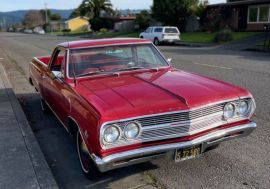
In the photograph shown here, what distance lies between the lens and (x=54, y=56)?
6.12m

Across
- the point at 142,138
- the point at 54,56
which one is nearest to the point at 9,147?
the point at 54,56

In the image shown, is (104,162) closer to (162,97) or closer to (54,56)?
(162,97)

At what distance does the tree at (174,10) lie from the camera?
37.7 m

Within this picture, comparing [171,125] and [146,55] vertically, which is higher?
[146,55]

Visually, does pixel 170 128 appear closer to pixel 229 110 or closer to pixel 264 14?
pixel 229 110

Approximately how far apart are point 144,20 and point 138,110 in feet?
145

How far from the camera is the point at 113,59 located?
17.4 ft

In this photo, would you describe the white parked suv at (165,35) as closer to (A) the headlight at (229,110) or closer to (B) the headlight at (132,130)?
(A) the headlight at (229,110)

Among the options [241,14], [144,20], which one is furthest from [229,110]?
[144,20]

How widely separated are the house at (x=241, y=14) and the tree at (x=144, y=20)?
1024 centimetres

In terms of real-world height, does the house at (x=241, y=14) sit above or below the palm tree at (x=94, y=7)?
below

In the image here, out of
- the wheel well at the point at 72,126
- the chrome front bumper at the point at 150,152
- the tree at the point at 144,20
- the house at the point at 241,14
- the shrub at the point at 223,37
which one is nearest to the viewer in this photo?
the chrome front bumper at the point at 150,152

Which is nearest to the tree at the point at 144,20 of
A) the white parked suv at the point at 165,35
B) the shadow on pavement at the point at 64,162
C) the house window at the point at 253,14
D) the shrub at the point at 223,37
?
the house window at the point at 253,14

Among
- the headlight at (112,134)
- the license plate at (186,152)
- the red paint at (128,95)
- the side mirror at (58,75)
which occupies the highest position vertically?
the side mirror at (58,75)
